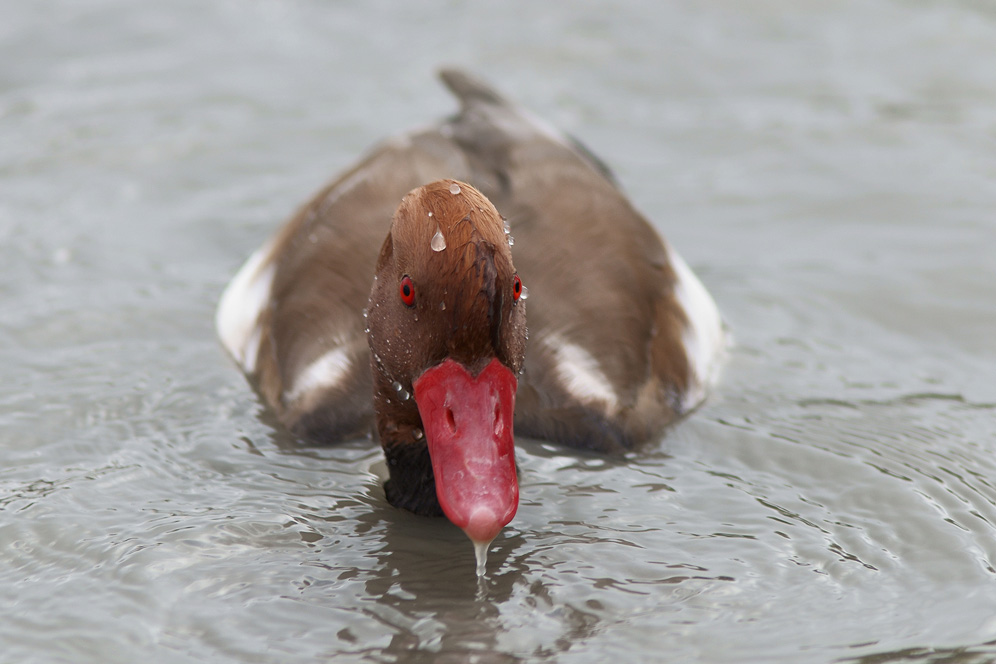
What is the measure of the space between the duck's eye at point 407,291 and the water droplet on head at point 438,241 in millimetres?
150

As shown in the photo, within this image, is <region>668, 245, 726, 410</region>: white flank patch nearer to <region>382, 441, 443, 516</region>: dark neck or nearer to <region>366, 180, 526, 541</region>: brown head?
<region>382, 441, 443, 516</region>: dark neck

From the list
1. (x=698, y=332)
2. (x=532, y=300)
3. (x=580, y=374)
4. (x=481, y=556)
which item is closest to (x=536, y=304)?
(x=532, y=300)

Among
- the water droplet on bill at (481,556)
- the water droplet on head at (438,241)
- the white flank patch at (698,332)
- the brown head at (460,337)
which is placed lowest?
the water droplet on bill at (481,556)

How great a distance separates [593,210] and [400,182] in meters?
0.89

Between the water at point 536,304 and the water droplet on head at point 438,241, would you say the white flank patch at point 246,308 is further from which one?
the water droplet on head at point 438,241

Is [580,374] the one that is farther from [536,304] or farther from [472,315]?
[472,315]

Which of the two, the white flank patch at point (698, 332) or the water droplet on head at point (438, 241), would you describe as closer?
the water droplet on head at point (438, 241)

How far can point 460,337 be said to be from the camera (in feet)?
13.1

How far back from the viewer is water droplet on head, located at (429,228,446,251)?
397 centimetres

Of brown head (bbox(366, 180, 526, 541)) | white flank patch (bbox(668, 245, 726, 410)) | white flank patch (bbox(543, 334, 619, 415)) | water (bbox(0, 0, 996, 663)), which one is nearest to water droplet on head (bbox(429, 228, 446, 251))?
brown head (bbox(366, 180, 526, 541))

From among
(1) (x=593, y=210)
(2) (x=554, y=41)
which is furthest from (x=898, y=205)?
(2) (x=554, y=41)

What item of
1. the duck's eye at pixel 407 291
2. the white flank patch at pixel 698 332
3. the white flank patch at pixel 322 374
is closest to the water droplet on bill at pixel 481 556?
the duck's eye at pixel 407 291

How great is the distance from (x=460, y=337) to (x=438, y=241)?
1.01ft

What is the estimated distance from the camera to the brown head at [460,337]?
3.94 metres
